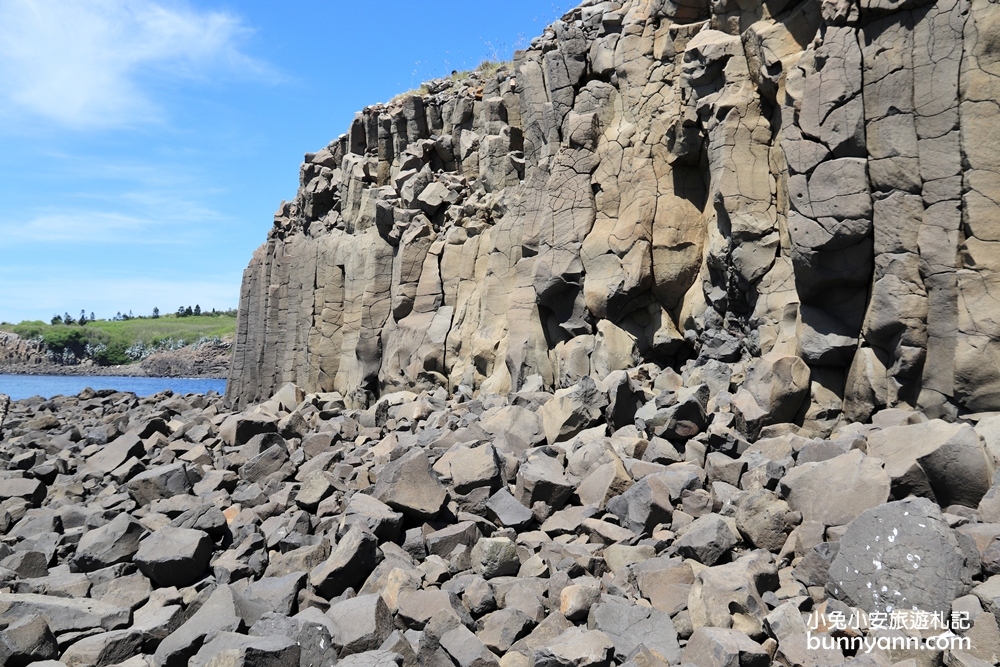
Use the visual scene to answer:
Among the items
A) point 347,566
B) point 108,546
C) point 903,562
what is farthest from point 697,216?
point 108,546

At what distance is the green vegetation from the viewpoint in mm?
92750

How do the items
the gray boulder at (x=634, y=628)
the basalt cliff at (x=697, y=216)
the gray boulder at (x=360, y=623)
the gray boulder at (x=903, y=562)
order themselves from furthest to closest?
the basalt cliff at (x=697, y=216)
the gray boulder at (x=360, y=623)
the gray boulder at (x=634, y=628)
the gray boulder at (x=903, y=562)

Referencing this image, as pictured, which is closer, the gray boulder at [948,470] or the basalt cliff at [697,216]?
the gray boulder at [948,470]

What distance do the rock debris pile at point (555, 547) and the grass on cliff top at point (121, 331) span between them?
3489 inches

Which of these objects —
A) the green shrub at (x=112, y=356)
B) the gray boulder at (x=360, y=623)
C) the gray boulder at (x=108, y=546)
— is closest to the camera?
the gray boulder at (x=360, y=623)

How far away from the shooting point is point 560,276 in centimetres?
1185

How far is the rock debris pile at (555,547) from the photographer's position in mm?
4238

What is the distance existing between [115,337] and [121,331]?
4116 millimetres

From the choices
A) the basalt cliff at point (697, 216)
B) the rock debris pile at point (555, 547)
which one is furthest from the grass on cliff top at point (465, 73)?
the rock debris pile at point (555, 547)

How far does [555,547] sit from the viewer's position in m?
5.74

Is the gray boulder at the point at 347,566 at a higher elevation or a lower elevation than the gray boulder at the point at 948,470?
lower

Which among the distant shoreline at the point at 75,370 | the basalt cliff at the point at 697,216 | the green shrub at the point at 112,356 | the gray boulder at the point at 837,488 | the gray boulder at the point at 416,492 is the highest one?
the basalt cliff at the point at 697,216

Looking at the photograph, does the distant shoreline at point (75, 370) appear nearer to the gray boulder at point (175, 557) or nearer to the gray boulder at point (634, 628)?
the gray boulder at point (175, 557)

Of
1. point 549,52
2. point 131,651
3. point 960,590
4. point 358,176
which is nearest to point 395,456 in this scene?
point 131,651
